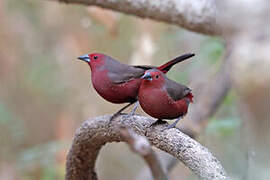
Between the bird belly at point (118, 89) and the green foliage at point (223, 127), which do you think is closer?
the bird belly at point (118, 89)

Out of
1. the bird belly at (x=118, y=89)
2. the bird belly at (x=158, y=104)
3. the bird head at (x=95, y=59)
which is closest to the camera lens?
the bird belly at (x=158, y=104)

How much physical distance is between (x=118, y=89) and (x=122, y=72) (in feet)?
0.31

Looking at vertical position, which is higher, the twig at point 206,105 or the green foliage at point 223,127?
the twig at point 206,105

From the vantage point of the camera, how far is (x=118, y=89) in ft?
8.09

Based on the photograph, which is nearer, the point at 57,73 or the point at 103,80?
the point at 103,80

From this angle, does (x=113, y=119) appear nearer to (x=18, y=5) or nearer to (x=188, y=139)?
(x=188, y=139)

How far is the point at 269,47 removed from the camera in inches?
59.6

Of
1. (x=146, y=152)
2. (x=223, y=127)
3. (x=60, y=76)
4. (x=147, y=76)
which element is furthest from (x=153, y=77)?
(x=60, y=76)

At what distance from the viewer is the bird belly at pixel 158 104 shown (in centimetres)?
223

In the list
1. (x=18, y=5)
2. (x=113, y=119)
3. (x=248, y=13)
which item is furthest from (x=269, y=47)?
A: (x=18, y=5)

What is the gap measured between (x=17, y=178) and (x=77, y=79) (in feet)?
5.34

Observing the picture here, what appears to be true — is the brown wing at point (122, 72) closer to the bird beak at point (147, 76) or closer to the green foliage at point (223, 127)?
the bird beak at point (147, 76)

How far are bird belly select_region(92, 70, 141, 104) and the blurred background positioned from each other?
2.39m

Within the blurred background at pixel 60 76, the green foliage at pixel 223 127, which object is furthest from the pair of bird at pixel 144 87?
the blurred background at pixel 60 76
